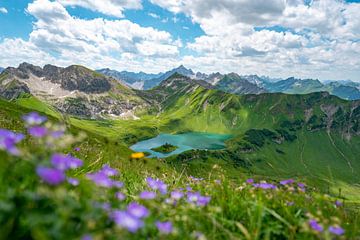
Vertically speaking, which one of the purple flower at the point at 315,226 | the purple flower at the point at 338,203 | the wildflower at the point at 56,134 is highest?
the wildflower at the point at 56,134

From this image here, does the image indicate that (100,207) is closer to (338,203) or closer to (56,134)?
(56,134)

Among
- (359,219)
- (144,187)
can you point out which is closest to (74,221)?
(144,187)

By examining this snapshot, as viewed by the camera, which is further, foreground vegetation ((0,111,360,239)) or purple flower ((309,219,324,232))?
purple flower ((309,219,324,232))

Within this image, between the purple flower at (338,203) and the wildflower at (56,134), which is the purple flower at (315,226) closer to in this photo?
the purple flower at (338,203)

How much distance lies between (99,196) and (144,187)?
10.8 ft

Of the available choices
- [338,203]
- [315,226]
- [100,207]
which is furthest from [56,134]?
[338,203]

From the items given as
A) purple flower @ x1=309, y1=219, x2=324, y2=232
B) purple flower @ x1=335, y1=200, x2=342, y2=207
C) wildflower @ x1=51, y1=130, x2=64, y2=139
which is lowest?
purple flower @ x1=335, y1=200, x2=342, y2=207

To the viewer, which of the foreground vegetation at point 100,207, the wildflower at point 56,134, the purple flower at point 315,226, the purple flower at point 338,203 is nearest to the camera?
the foreground vegetation at point 100,207

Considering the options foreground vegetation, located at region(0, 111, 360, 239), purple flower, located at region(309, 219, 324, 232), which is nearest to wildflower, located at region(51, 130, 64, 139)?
foreground vegetation, located at region(0, 111, 360, 239)

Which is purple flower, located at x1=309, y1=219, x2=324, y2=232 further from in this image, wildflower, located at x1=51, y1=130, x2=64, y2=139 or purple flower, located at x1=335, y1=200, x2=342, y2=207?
wildflower, located at x1=51, y1=130, x2=64, y2=139

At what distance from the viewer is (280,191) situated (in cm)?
499

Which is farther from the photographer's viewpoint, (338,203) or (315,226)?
(338,203)

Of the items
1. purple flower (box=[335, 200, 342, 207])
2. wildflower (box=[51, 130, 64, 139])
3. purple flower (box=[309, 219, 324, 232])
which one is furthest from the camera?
purple flower (box=[335, 200, 342, 207])

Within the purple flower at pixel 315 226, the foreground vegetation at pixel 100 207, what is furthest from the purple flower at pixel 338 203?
the purple flower at pixel 315 226
